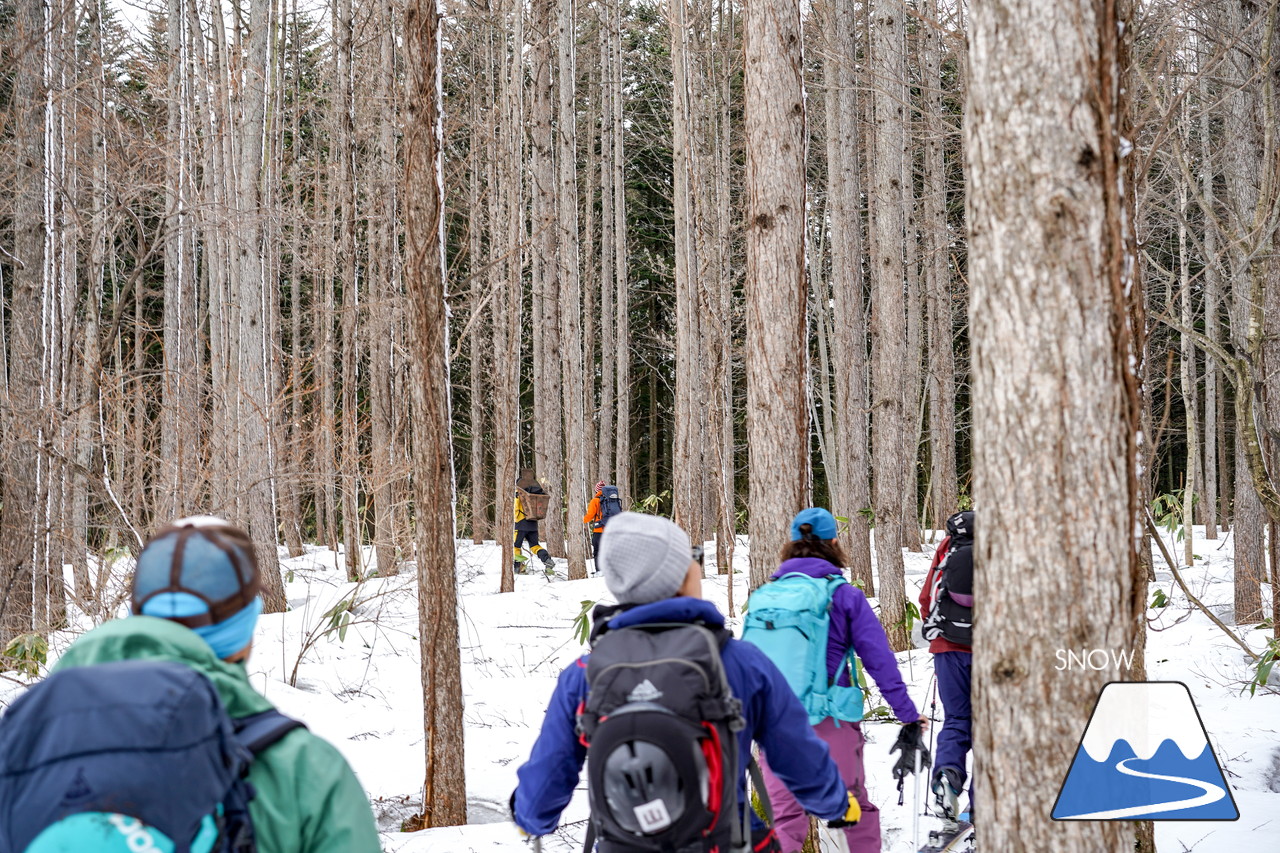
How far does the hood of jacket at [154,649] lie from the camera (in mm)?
1485

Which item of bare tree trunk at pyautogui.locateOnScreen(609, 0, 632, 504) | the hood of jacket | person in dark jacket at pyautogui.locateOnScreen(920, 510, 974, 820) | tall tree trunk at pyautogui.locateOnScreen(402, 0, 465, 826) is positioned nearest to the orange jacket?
bare tree trunk at pyautogui.locateOnScreen(609, 0, 632, 504)

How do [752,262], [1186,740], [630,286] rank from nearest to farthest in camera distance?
[1186,740], [752,262], [630,286]

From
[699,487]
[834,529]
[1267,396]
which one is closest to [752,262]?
[834,529]

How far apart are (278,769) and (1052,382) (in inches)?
79.5

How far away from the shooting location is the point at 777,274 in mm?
4945

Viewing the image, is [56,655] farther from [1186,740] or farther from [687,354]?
[687,354]

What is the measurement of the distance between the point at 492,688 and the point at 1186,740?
21.0 ft

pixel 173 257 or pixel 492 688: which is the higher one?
pixel 173 257

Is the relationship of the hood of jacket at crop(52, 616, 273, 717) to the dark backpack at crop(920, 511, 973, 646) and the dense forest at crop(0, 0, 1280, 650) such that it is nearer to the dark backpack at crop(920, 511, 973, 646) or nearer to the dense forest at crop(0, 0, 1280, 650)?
the dense forest at crop(0, 0, 1280, 650)

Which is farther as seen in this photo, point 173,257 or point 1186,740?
point 173,257

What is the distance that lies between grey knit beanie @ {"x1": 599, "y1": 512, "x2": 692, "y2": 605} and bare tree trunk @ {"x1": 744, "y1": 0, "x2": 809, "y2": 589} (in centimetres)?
247

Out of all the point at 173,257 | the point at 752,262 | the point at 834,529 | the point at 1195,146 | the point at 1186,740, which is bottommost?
the point at 1186,740

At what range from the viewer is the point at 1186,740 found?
2.71 m

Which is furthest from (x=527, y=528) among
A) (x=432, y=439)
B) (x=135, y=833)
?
(x=135, y=833)
